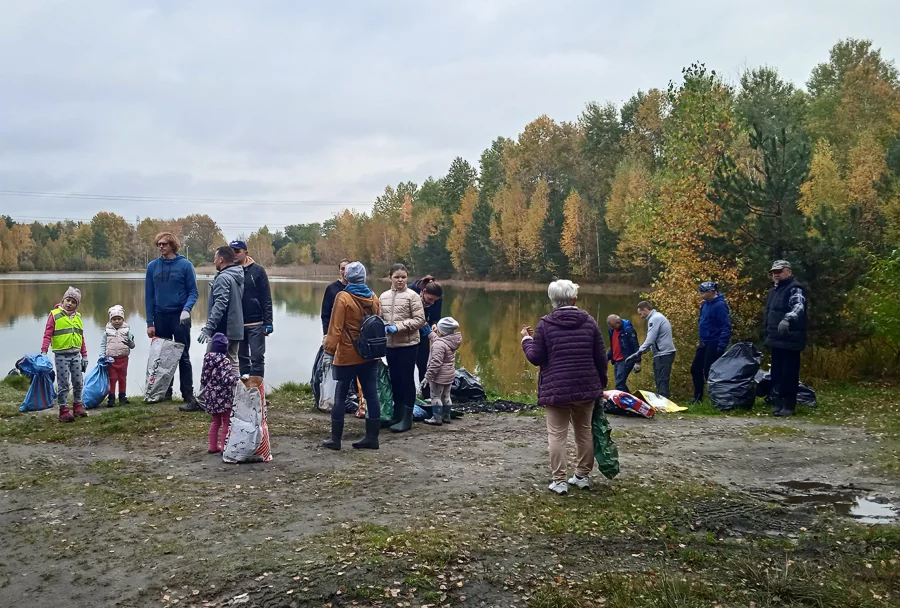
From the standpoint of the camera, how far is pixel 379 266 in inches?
3698

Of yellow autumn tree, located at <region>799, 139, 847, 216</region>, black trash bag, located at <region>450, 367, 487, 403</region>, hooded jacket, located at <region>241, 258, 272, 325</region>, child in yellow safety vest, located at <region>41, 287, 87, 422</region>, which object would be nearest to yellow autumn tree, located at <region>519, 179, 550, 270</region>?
yellow autumn tree, located at <region>799, 139, 847, 216</region>

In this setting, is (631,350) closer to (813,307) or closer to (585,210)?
(813,307)

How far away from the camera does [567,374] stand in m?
5.67

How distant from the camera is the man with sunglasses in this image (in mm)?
8969

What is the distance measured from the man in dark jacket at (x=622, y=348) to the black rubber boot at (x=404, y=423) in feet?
14.4

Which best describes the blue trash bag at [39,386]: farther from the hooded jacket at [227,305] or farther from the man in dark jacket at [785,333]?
the man in dark jacket at [785,333]

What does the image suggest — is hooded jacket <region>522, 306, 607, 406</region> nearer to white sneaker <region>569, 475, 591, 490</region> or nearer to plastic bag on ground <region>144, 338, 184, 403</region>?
white sneaker <region>569, 475, 591, 490</region>

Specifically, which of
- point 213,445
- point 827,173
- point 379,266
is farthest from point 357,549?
point 379,266

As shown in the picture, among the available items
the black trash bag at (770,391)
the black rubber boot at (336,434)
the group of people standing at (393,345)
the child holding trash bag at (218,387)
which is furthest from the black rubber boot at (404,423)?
the black trash bag at (770,391)

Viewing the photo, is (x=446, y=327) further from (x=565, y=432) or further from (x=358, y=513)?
(x=358, y=513)

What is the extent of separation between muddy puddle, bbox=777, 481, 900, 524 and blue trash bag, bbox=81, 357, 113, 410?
8.42m

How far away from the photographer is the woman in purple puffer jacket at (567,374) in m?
5.66

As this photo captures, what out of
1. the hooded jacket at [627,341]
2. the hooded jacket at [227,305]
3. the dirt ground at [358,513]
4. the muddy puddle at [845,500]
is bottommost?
the muddy puddle at [845,500]

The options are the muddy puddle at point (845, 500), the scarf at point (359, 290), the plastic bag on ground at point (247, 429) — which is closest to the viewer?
the muddy puddle at point (845, 500)
